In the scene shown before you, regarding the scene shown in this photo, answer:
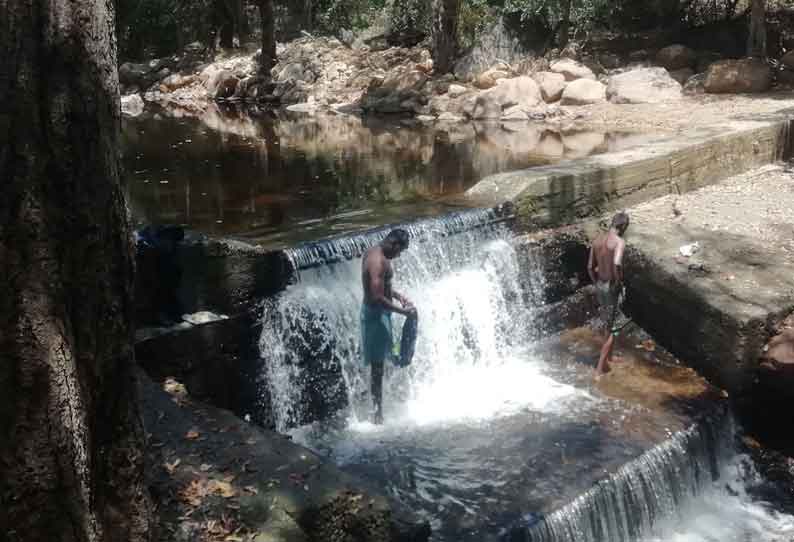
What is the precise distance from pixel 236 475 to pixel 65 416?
6.67 feet

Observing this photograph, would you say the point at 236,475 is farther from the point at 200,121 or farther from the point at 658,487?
the point at 200,121

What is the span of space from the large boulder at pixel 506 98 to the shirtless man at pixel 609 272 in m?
13.4

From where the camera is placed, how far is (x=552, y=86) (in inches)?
843

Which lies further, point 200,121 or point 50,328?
point 200,121

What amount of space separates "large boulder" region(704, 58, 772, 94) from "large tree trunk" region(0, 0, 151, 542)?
18652 millimetres

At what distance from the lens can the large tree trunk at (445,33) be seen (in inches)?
965

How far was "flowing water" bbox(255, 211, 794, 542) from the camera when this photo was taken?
616 centimetres

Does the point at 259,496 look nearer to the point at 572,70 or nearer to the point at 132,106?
the point at 572,70

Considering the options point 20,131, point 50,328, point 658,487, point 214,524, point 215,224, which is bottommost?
point 658,487

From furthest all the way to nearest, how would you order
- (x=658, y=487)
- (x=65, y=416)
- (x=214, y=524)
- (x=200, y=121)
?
(x=200, y=121), (x=658, y=487), (x=214, y=524), (x=65, y=416)

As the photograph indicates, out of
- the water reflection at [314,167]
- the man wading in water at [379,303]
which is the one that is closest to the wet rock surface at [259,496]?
the man wading in water at [379,303]

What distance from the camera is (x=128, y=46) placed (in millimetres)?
39188

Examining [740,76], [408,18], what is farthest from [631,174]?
[408,18]

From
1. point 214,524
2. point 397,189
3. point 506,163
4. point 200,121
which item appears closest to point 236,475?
point 214,524
